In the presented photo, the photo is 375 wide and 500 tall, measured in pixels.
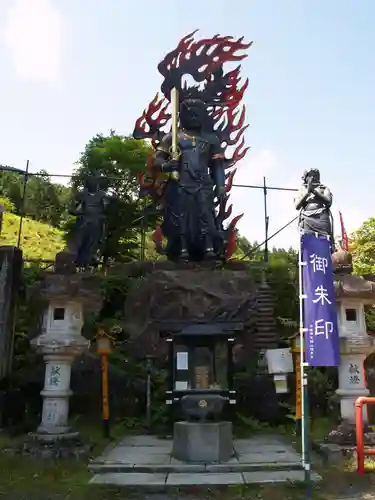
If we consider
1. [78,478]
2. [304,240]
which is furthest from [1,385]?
[304,240]

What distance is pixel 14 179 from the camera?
1582 inches

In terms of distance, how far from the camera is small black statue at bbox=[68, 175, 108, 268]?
1215 centimetres

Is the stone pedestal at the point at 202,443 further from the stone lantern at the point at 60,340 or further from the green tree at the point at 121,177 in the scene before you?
the green tree at the point at 121,177

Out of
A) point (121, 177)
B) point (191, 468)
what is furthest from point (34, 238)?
point (191, 468)

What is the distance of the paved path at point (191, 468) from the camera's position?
6355mm

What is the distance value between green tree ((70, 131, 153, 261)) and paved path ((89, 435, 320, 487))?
10.9m

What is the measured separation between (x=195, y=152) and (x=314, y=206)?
4.03 m

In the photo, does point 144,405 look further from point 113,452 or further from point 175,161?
point 175,161

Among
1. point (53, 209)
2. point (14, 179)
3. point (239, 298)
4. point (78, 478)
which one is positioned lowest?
point (78, 478)

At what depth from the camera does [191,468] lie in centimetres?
684

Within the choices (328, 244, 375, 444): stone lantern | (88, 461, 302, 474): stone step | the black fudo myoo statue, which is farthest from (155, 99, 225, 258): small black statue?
(88, 461, 302, 474): stone step

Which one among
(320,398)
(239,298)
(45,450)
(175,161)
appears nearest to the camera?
(45,450)

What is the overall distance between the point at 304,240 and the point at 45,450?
5.14 m

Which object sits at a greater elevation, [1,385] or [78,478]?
[1,385]
